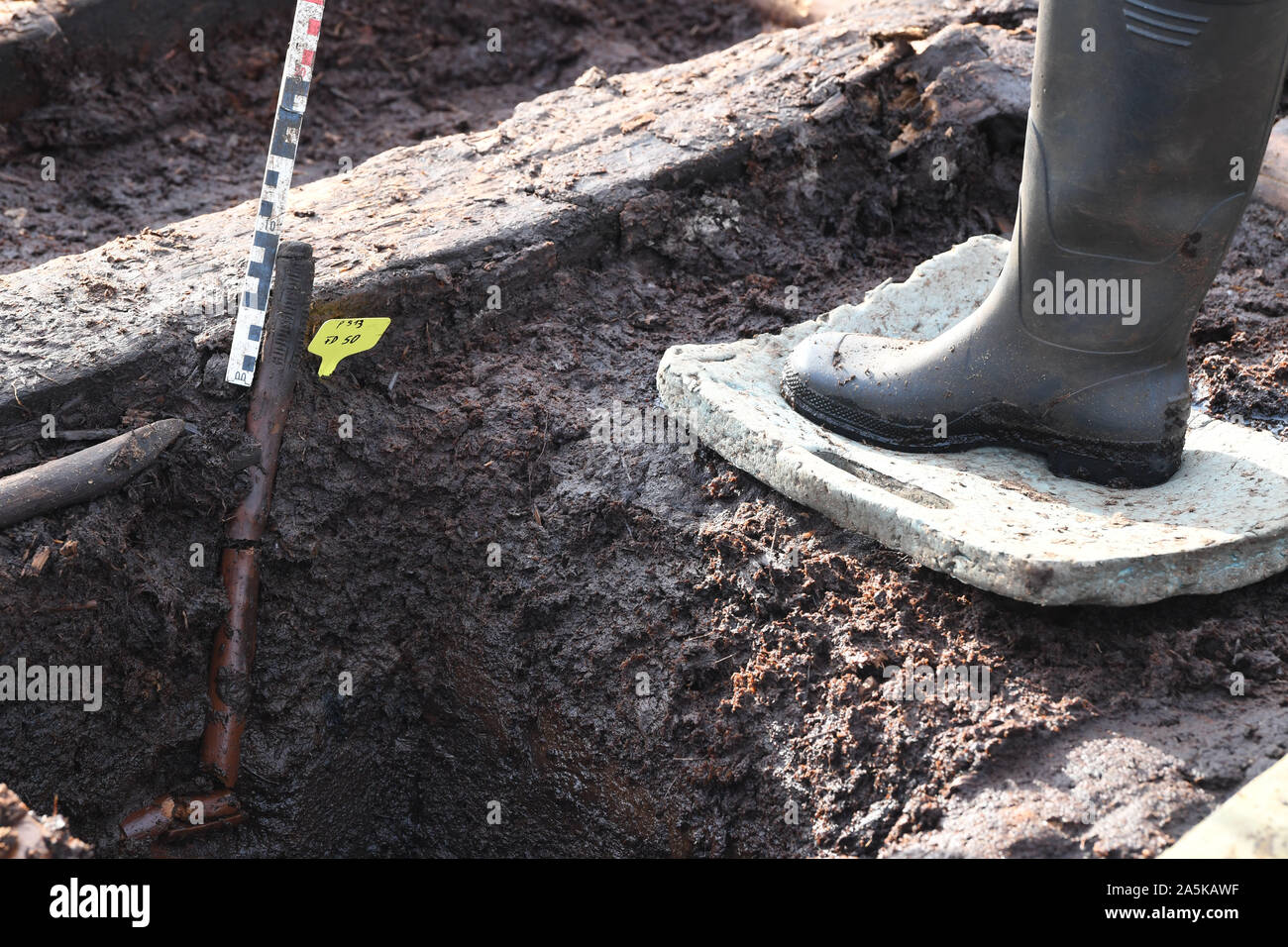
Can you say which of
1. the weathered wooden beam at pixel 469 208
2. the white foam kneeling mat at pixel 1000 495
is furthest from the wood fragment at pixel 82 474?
the white foam kneeling mat at pixel 1000 495

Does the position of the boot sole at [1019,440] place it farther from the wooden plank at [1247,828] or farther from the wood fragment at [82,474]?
the wood fragment at [82,474]

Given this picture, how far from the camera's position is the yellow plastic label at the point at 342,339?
232 cm

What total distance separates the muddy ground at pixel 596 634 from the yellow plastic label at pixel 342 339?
0.08 m

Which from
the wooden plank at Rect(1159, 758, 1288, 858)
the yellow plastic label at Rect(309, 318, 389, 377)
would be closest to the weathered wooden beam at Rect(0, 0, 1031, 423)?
the yellow plastic label at Rect(309, 318, 389, 377)

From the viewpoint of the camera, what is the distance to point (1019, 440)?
2.15 meters

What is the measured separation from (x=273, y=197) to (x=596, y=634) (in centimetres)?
121

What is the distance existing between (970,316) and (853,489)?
47 centimetres

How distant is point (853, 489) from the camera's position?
6.43ft

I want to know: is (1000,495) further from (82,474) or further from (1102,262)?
(82,474)

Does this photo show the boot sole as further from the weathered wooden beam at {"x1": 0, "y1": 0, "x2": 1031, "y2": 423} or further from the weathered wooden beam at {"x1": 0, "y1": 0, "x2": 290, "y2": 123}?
the weathered wooden beam at {"x1": 0, "y1": 0, "x2": 290, "y2": 123}

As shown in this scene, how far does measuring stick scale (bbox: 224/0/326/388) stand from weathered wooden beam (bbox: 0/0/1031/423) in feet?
0.25

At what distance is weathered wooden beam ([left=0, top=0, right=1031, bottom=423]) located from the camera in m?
2.24

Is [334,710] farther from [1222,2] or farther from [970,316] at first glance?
[1222,2]

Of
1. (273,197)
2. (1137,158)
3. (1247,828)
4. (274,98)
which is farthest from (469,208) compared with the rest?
(1247,828)
